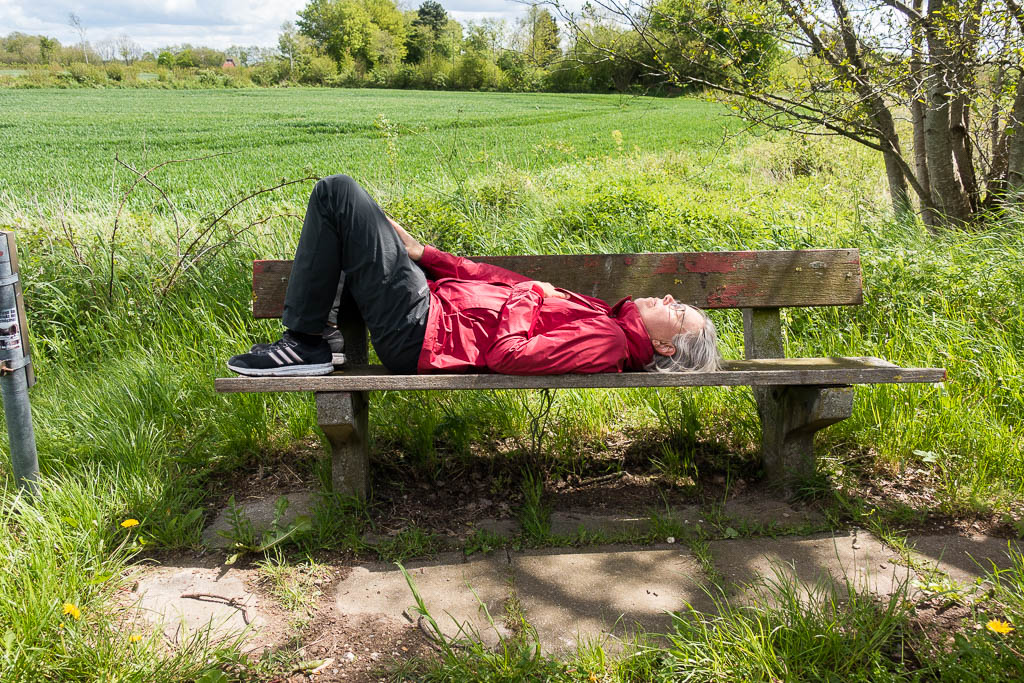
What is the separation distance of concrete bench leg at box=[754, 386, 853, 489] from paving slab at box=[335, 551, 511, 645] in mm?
1236

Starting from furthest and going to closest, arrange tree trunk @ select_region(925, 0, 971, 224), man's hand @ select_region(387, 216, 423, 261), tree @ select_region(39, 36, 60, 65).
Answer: tree @ select_region(39, 36, 60, 65), tree trunk @ select_region(925, 0, 971, 224), man's hand @ select_region(387, 216, 423, 261)

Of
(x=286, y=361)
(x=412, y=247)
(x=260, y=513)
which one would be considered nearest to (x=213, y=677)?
(x=260, y=513)

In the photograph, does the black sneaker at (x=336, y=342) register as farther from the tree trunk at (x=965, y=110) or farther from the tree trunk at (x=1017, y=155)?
the tree trunk at (x=1017, y=155)

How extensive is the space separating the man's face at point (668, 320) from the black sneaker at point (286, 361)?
1.23 m

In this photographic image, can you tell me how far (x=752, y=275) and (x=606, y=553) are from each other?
1.40m

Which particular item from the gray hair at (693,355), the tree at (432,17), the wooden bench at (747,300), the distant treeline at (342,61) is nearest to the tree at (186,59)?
the distant treeline at (342,61)

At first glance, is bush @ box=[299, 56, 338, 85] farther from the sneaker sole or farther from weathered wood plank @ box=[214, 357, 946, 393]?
weathered wood plank @ box=[214, 357, 946, 393]

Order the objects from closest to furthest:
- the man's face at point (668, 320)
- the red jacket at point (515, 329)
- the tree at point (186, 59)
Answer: the red jacket at point (515, 329) → the man's face at point (668, 320) → the tree at point (186, 59)

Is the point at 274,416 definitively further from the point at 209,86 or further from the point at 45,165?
the point at 209,86

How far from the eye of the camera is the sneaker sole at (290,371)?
262 centimetres

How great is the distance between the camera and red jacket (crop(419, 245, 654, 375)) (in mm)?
2539

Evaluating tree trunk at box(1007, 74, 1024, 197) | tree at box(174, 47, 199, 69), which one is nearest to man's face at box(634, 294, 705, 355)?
tree trunk at box(1007, 74, 1024, 197)

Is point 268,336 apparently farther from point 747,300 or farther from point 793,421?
point 793,421

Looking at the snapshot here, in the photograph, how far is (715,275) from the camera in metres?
3.19
